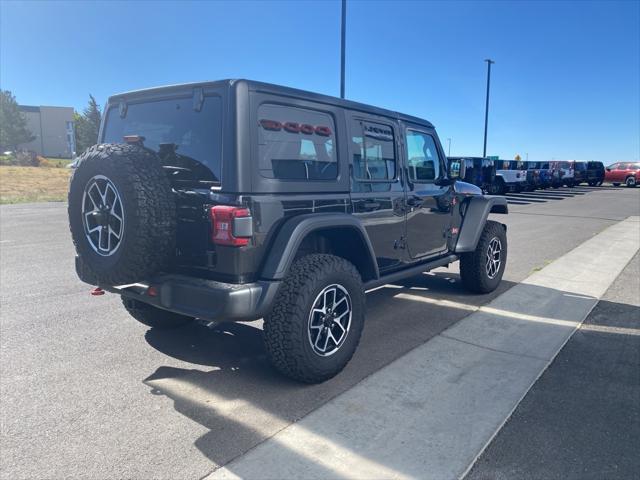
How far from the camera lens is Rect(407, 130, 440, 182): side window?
467cm

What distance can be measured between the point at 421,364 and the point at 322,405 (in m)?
1.02

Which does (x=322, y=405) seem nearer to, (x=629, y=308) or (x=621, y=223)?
(x=629, y=308)

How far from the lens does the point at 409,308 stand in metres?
5.21

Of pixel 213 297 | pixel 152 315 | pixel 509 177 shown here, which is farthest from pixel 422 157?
pixel 509 177

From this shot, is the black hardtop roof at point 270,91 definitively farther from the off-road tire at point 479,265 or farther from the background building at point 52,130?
the background building at point 52,130

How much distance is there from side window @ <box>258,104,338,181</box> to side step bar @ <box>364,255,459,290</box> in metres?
0.97

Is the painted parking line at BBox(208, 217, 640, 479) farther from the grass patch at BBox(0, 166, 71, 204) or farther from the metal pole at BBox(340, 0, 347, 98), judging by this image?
the grass patch at BBox(0, 166, 71, 204)

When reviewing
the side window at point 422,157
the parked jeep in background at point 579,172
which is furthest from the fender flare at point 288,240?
the parked jeep in background at point 579,172

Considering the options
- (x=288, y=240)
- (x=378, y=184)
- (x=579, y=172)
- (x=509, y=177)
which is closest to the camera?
(x=288, y=240)

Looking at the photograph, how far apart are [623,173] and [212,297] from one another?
42337 mm

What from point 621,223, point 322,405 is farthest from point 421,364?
point 621,223

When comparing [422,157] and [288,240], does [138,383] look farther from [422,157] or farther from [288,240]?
[422,157]

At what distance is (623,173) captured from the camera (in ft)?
122

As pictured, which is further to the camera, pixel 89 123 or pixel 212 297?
pixel 89 123
